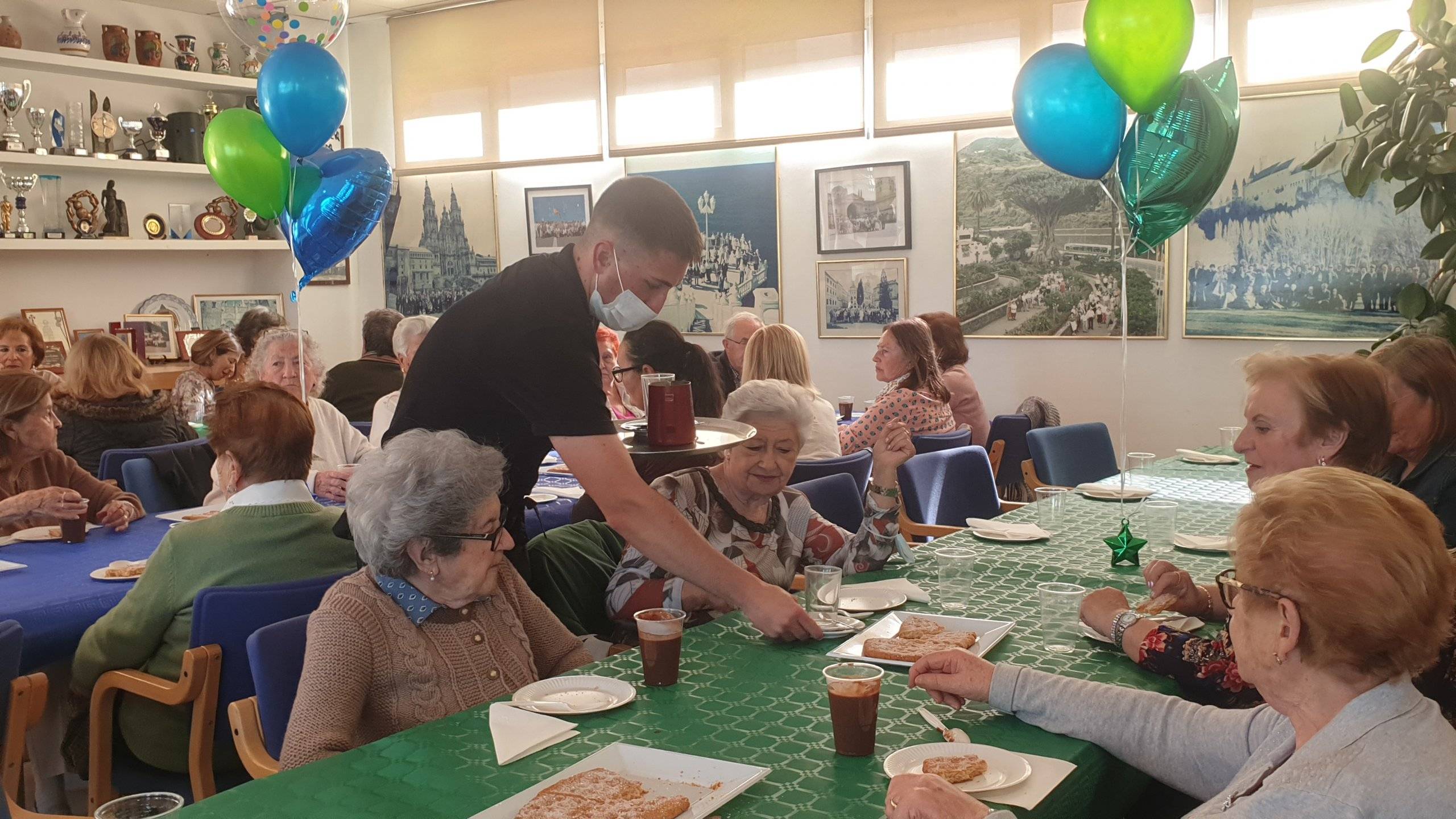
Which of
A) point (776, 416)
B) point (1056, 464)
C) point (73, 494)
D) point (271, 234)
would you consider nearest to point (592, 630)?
point (776, 416)

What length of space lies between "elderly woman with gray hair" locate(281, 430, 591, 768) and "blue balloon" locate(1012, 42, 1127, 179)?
277 centimetres

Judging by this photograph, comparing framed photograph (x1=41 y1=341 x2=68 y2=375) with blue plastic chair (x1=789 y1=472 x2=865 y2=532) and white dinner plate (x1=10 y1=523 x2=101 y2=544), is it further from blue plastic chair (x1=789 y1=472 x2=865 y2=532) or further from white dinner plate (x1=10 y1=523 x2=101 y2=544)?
blue plastic chair (x1=789 y1=472 x2=865 y2=532)

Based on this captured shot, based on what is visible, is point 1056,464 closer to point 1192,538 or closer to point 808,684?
point 1192,538

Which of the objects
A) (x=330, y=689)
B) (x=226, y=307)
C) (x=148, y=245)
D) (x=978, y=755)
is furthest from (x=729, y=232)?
(x=978, y=755)

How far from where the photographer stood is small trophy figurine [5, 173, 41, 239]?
6.97 meters

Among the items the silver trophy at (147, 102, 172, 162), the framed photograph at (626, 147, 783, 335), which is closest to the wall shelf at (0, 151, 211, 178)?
the silver trophy at (147, 102, 172, 162)

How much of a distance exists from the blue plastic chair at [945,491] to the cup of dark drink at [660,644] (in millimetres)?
2238

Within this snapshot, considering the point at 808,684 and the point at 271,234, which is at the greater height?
the point at 271,234

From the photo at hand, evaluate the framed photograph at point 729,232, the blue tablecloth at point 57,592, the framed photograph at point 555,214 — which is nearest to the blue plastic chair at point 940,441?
the framed photograph at point 729,232

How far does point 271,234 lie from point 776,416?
6.64 meters

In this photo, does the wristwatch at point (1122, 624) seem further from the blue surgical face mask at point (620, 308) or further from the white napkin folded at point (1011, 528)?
the blue surgical face mask at point (620, 308)

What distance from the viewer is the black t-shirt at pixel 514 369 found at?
2.29 metres

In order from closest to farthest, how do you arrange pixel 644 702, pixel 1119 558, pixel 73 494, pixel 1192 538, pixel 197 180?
pixel 644 702 → pixel 1119 558 → pixel 1192 538 → pixel 73 494 → pixel 197 180

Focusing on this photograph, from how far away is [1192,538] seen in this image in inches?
123
